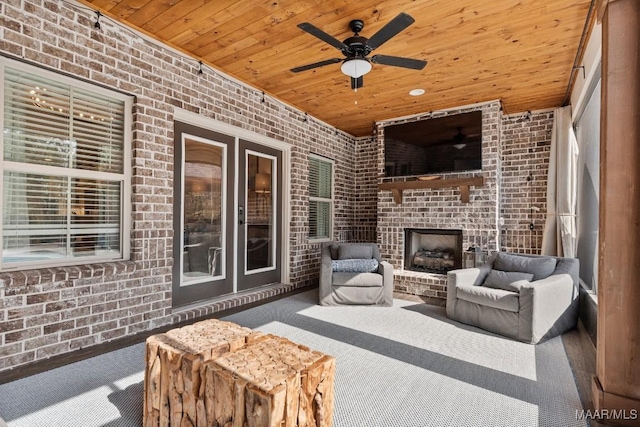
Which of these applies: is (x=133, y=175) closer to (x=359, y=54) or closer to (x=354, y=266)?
(x=359, y=54)

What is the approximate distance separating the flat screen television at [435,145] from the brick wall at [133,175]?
7.86ft

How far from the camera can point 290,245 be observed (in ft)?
16.5

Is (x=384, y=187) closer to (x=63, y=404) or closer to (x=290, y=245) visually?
(x=290, y=245)

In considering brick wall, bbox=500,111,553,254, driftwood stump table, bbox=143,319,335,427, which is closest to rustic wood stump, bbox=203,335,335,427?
driftwood stump table, bbox=143,319,335,427

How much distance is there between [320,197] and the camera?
19.6ft

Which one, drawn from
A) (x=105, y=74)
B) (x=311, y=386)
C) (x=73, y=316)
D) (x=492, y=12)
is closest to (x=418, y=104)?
(x=492, y=12)

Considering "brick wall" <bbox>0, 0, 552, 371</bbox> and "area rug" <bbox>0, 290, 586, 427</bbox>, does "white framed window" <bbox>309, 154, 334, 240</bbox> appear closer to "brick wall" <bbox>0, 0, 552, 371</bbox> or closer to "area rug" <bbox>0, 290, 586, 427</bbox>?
"brick wall" <bbox>0, 0, 552, 371</bbox>

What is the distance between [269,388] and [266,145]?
3.80 meters

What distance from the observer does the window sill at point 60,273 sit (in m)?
2.35

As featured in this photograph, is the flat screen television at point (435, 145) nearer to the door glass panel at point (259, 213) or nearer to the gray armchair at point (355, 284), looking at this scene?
the gray armchair at point (355, 284)

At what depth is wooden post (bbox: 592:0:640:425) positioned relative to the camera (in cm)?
186

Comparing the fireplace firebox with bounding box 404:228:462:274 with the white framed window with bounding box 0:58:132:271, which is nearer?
the white framed window with bounding box 0:58:132:271

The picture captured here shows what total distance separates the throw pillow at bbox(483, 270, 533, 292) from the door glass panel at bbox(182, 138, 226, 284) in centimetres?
312

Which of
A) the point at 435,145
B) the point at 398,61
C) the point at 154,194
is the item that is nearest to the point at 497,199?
the point at 435,145
